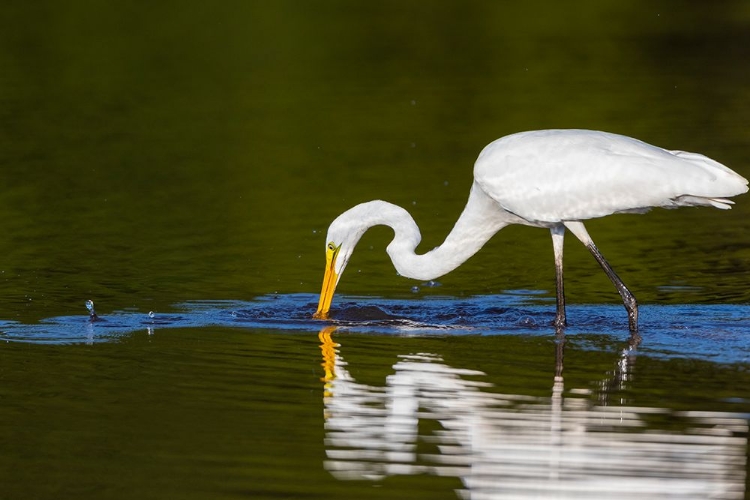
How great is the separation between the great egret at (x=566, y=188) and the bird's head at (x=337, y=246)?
0.01m

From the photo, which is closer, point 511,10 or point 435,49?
point 435,49

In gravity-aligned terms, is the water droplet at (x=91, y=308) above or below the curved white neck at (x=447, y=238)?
below

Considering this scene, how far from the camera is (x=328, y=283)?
45.4 feet

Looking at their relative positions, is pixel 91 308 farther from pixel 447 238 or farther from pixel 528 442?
pixel 528 442

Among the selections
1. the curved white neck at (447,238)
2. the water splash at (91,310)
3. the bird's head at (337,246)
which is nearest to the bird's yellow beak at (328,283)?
the bird's head at (337,246)

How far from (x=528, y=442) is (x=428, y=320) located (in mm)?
4476

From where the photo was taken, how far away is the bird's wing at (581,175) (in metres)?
12.7

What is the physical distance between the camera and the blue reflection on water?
12.7 m

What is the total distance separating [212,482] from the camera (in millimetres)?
8562

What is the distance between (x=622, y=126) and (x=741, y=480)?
1686cm

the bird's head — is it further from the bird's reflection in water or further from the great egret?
the bird's reflection in water

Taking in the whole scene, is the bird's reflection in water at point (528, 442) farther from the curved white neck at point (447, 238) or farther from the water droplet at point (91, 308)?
the water droplet at point (91, 308)

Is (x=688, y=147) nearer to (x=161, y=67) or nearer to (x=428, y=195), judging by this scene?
(x=428, y=195)

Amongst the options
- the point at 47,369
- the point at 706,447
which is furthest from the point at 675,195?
the point at 47,369
